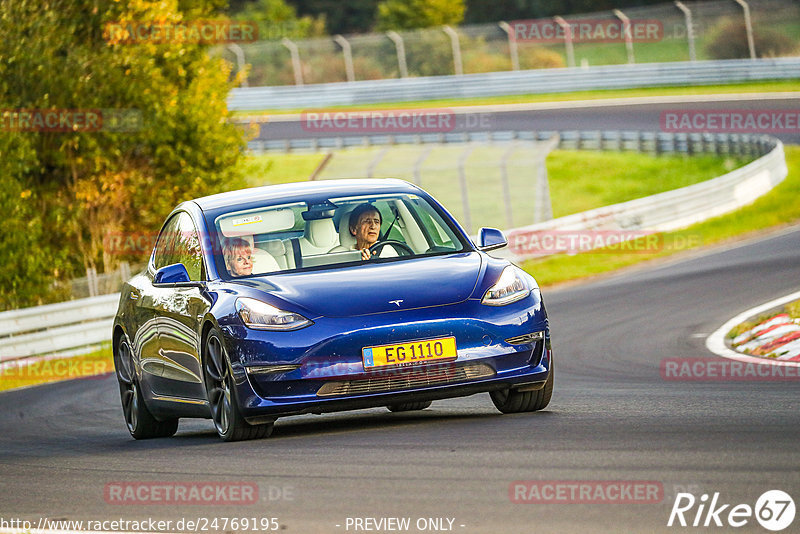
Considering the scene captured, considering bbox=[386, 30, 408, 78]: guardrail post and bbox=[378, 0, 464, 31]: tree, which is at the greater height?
bbox=[386, 30, 408, 78]: guardrail post

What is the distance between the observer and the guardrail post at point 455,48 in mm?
50312

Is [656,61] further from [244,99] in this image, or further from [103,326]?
[103,326]

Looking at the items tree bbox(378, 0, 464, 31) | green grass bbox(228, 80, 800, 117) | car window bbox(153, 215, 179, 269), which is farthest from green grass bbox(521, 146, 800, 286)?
tree bbox(378, 0, 464, 31)

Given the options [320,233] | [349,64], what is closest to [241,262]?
[320,233]

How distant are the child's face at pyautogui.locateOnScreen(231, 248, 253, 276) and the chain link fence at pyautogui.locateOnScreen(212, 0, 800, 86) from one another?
38478 mm

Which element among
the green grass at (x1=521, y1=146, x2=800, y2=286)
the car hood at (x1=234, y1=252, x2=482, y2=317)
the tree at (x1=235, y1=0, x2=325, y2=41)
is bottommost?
the tree at (x1=235, y1=0, x2=325, y2=41)

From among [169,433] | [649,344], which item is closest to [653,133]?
[649,344]

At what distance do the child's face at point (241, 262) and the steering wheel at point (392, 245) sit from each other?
0.76 meters

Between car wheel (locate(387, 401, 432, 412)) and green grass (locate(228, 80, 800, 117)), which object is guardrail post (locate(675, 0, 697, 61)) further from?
car wheel (locate(387, 401, 432, 412))

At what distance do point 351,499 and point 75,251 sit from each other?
→ 65.8 ft

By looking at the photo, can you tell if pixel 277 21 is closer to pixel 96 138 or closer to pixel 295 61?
pixel 295 61

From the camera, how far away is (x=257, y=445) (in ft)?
26.1

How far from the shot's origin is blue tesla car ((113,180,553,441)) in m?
7.77

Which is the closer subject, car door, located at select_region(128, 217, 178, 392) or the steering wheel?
the steering wheel
